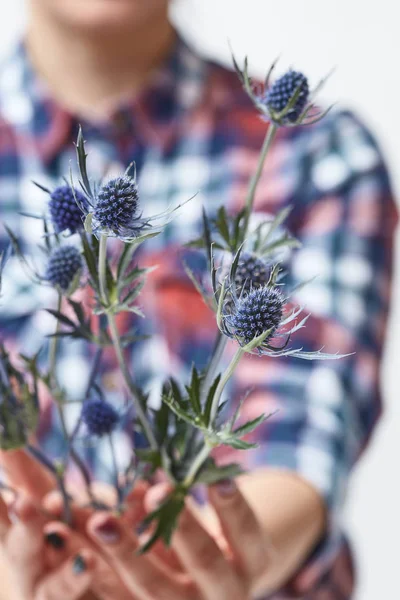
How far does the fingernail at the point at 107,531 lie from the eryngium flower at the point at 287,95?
28cm

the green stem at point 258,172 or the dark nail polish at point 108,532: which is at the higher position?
the green stem at point 258,172

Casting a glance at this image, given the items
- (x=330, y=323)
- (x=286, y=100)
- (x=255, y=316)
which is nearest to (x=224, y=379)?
(x=255, y=316)

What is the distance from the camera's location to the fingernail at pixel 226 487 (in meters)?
0.41

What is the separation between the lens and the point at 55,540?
461 mm

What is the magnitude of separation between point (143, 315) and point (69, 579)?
282 mm

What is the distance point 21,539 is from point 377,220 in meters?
0.72

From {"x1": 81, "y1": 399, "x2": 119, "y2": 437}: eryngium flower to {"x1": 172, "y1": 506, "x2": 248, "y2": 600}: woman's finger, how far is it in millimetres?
91


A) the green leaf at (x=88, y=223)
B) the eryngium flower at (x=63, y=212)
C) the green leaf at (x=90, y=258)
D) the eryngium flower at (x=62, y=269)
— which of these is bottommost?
the eryngium flower at (x=62, y=269)

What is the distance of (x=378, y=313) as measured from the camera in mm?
968

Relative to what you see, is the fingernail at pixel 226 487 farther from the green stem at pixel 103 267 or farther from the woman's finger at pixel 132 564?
the green stem at pixel 103 267

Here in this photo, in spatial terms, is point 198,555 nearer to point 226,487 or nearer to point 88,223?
point 226,487

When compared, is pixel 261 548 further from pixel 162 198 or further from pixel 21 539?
pixel 162 198

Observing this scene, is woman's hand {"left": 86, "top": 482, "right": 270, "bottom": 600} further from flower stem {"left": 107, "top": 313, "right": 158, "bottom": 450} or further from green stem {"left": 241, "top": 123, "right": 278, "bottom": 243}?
green stem {"left": 241, "top": 123, "right": 278, "bottom": 243}

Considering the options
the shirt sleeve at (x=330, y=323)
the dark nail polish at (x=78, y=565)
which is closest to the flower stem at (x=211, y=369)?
the dark nail polish at (x=78, y=565)
